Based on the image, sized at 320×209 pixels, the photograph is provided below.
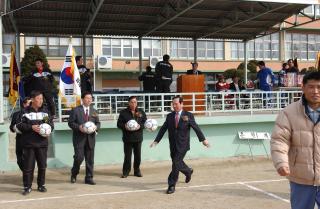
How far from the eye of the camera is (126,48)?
3919 cm

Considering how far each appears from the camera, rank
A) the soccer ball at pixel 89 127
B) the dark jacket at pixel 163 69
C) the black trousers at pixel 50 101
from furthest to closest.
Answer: the dark jacket at pixel 163 69, the black trousers at pixel 50 101, the soccer ball at pixel 89 127

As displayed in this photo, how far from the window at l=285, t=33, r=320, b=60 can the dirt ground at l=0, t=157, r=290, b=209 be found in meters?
35.5

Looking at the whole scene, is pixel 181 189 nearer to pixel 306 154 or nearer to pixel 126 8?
pixel 306 154

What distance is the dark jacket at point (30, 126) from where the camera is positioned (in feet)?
24.4

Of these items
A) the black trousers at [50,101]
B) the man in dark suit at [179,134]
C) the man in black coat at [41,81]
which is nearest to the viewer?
the man in dark suit at [179,134]

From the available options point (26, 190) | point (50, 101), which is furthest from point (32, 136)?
point (50, 101)

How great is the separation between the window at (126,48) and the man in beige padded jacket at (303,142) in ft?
114

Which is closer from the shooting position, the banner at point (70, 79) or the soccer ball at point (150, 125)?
the soccer ball at point (150, 125)

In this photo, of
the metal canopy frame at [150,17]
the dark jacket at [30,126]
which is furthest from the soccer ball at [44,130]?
the metal canopy frame at [150,17]

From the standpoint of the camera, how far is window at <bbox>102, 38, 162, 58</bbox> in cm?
3869

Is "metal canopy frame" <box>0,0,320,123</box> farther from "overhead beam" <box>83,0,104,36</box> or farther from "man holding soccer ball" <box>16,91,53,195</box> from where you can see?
"man holding soccer ball" <box>16,91,53,195</box>

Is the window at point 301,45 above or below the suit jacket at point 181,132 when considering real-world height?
above

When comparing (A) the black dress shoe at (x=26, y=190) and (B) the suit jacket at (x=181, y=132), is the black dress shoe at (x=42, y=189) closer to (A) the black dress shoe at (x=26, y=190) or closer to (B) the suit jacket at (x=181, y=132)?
(A) the black dress shoe at (x=26, y=190)

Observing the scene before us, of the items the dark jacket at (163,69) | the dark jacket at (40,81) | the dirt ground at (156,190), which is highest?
the dark jacket at (163,69)
